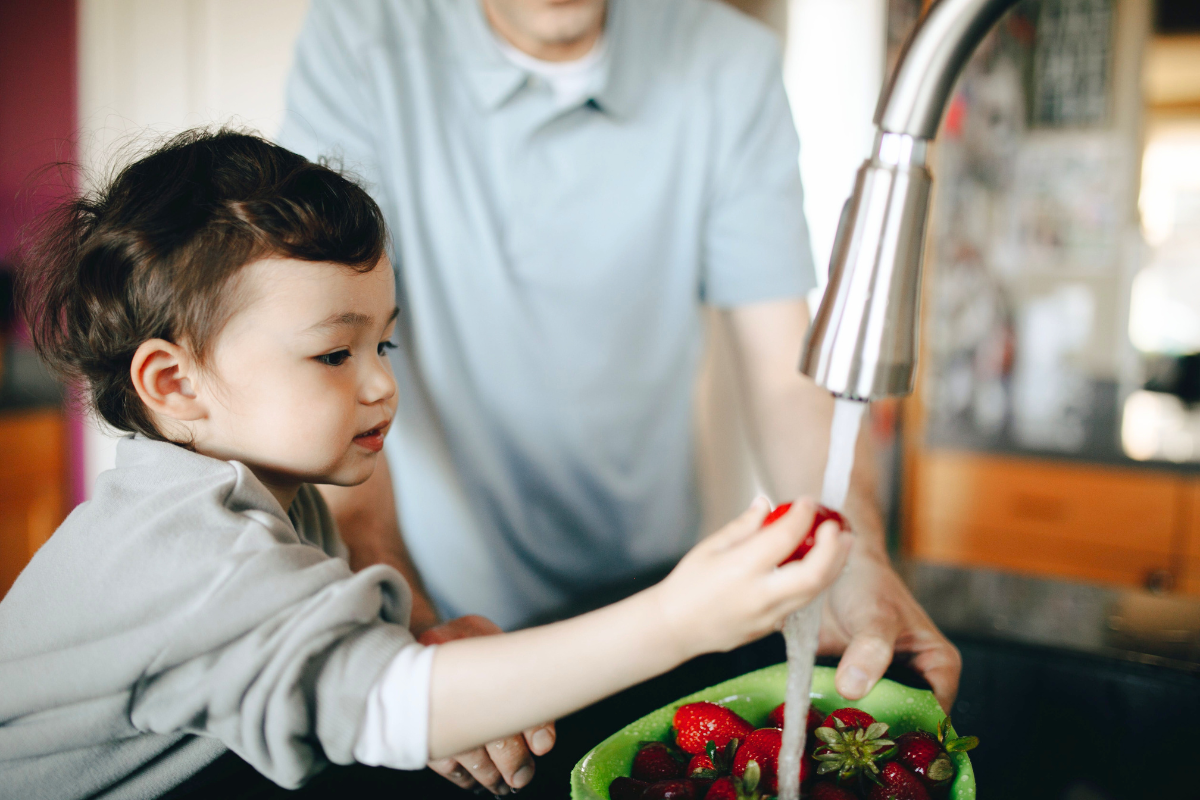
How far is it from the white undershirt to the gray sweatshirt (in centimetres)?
57

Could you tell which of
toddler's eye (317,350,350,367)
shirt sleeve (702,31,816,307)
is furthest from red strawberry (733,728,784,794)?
shirt sleeve (702,31,816,307)

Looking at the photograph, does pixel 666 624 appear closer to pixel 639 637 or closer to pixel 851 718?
pixel 639 637

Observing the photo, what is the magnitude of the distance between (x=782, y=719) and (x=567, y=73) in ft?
2.27

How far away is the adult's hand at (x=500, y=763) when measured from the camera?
0.51m

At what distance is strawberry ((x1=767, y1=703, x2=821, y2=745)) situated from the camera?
1.73ft

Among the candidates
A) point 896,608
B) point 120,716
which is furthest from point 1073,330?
point 120,716

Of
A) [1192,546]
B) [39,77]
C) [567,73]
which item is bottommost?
[1192,546]

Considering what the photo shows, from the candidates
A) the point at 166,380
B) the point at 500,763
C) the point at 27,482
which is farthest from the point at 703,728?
the point at 27,482

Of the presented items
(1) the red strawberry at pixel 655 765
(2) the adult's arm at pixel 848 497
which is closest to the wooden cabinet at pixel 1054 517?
(2) the adult's arm at pixel 848 497

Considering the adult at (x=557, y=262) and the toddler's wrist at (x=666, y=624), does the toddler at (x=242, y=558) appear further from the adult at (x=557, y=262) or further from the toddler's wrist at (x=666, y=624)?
the adult at (x=557, y=262)

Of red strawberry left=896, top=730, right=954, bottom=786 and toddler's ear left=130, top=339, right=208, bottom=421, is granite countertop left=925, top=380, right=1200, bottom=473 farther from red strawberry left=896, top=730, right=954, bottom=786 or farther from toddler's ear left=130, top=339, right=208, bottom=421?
toddler's ear left=130, top=339, right=208, bottom=421

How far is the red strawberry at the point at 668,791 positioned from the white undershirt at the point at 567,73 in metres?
0.69

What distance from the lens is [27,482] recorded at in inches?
76.5

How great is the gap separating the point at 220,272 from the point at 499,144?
1.48 feet
